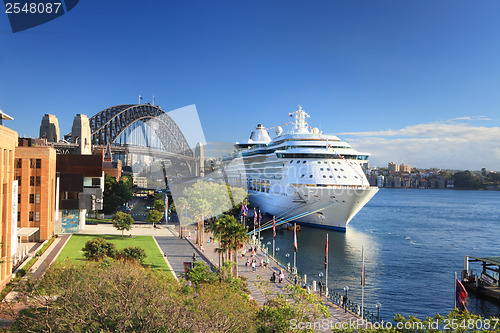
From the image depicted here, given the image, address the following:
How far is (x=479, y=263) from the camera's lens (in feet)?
147

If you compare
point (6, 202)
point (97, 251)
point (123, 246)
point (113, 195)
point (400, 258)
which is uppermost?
point (6, 202)

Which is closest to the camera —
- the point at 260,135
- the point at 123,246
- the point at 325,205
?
the point at 123,246

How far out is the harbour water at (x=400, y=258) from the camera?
1244 inches

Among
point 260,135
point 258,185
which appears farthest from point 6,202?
point 260,135

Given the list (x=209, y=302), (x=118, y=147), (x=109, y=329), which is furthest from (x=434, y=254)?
(x=118, y=147)

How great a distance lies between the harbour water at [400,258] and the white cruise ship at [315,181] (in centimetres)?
295

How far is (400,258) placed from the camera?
46250 millimetres

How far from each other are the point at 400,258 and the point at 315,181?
54.5 ft

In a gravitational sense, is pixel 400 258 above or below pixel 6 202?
below

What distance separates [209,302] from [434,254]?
3938 centimetres

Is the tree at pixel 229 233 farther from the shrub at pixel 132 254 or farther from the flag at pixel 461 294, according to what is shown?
the flag at pixel 461 294

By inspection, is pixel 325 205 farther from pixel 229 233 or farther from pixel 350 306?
pixel 350 306

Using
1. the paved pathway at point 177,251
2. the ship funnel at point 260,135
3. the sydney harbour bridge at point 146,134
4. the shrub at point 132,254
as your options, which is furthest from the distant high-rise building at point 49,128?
the shrub at point 132,254

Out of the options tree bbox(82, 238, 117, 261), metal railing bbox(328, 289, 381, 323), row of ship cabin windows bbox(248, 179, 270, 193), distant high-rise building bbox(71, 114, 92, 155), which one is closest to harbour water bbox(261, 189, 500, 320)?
metal railing bbox(328, 289, 381, 323)
